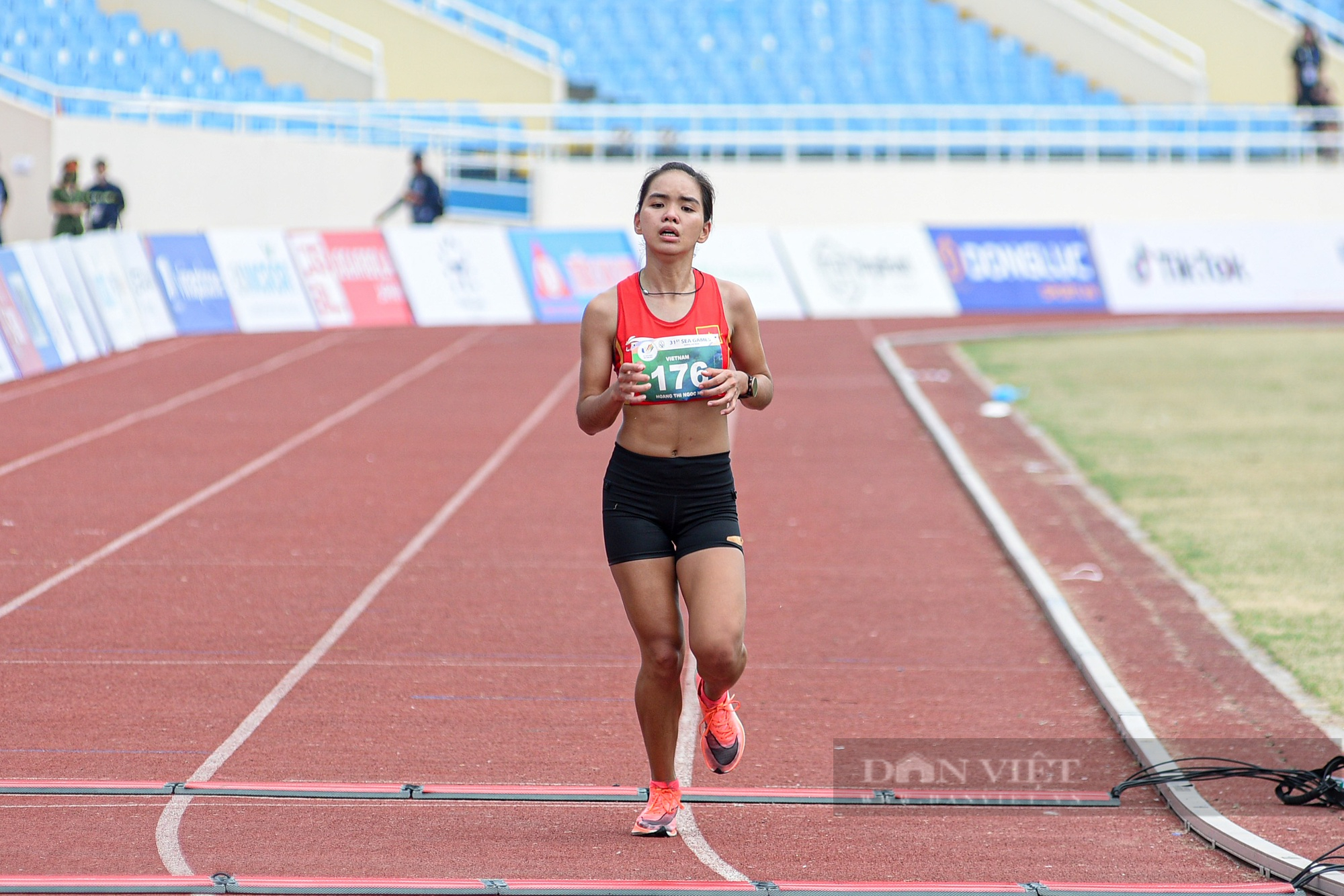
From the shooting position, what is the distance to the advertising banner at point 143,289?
21047mm

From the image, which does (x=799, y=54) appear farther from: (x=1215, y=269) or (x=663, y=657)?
(x=663, y=657)

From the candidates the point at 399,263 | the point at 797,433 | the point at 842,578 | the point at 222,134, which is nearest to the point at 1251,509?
the point at 842,578

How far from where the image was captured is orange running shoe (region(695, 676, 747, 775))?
215 inches

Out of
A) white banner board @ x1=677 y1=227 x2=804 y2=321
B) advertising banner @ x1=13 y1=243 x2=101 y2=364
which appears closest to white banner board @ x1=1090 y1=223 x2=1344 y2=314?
white banner board @ x1=677 y1=227 x2=804 y2=321

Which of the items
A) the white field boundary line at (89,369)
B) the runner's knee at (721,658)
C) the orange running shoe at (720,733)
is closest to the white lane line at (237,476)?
the white field boundary line at (89,369)

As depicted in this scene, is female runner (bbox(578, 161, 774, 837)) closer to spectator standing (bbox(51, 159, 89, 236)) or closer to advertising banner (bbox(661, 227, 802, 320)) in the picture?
spectator standing (bbox(51, 159, 89, 236))

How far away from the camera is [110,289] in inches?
811

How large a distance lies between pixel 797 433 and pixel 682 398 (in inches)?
412

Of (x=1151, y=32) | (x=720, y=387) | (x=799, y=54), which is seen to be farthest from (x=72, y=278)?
(x=1151, y=32)

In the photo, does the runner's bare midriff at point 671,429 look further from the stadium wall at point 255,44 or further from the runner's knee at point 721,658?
the stadium wall at point 255,44

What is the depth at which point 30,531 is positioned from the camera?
10.8 meters

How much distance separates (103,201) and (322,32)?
1006cm

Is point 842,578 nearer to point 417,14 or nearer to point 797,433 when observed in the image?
point 797,433

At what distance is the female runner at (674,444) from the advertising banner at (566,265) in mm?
20443
